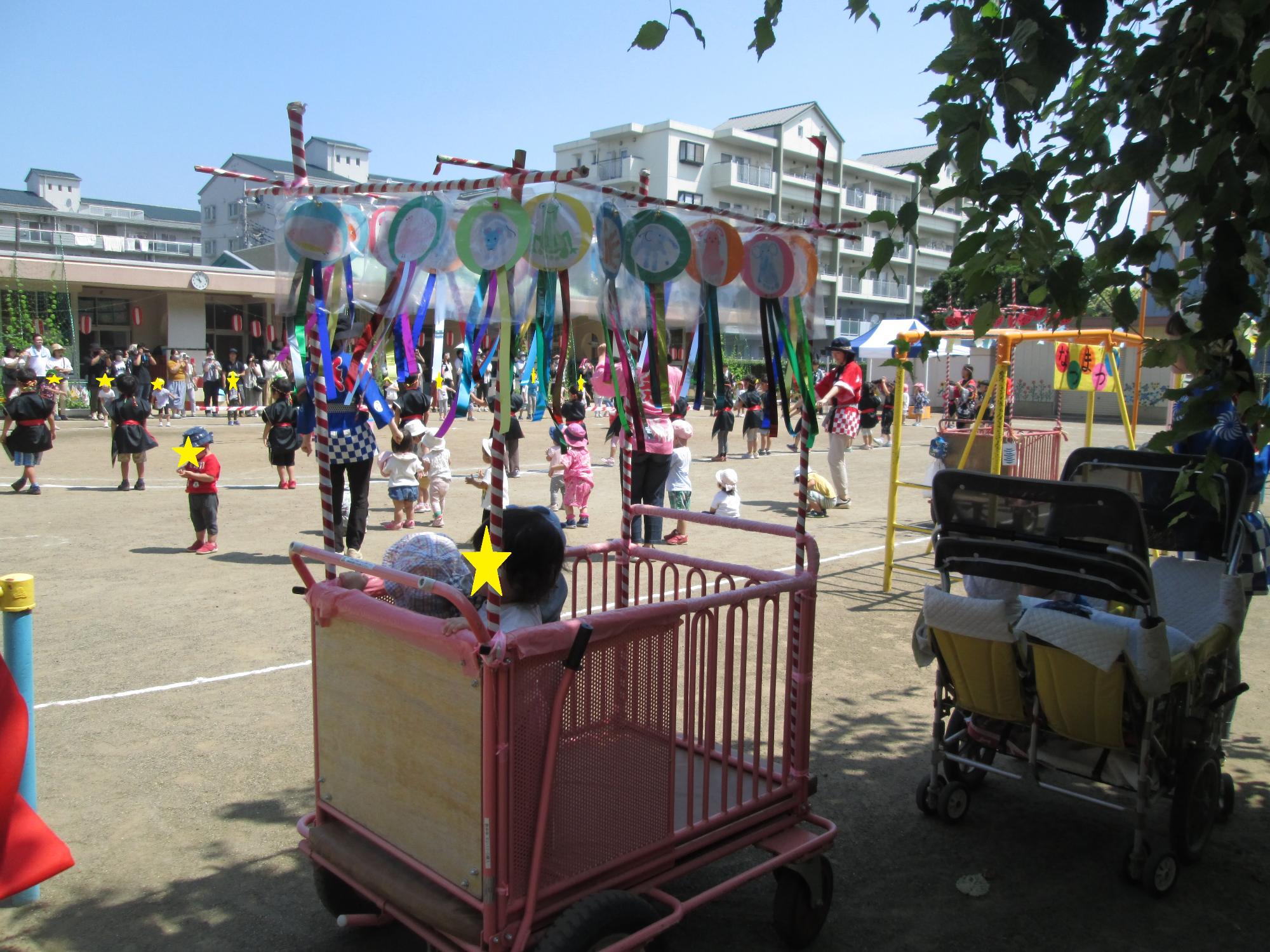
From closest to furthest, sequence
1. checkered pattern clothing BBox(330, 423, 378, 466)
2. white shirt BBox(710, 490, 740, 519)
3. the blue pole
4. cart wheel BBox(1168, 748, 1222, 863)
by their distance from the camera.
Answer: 1. the blue pole
2. cart wheel BBox(1168, 748, 1222, 863)
3. checkered pattern clothing BBox(330, 423, 378, 466)
4. white shirt BBox(710, 490, 740, 519)

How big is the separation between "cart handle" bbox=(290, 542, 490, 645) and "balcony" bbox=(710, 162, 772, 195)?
53.0 m

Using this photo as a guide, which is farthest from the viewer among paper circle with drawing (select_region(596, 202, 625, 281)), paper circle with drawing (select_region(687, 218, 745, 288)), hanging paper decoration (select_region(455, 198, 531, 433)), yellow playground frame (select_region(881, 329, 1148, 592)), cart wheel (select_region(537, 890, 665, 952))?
yellow playground frame (select_region(881, 329, 1148, 592))

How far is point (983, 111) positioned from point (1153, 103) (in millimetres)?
591

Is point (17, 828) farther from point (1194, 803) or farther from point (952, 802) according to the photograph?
point (1194, 803)

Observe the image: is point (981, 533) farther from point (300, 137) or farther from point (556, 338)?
point (300, 137)

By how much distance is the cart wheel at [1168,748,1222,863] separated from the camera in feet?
12.4

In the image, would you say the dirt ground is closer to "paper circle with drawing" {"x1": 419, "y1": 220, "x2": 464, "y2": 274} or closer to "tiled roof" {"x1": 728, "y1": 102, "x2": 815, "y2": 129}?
"paper circle with drawing" {"x1": 419, "y1": 220, "x2": 464, "y2": 274}

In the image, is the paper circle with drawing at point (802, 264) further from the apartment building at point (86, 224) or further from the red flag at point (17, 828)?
the apartment building at point (86, 224)

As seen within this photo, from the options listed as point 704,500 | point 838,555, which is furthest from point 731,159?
point 838,555

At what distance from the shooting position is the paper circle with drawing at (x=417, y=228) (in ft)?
10.2

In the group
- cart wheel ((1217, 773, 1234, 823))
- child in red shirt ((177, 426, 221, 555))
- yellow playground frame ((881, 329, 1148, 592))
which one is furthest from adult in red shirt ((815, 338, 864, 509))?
cart wheel ((1217, 773, 1234, 823))

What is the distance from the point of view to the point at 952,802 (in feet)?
14.0

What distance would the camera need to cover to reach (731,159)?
53.9 metres

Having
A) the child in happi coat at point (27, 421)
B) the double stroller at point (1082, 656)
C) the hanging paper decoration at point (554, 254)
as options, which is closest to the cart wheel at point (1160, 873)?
the double stroller at point (1082, 656)
